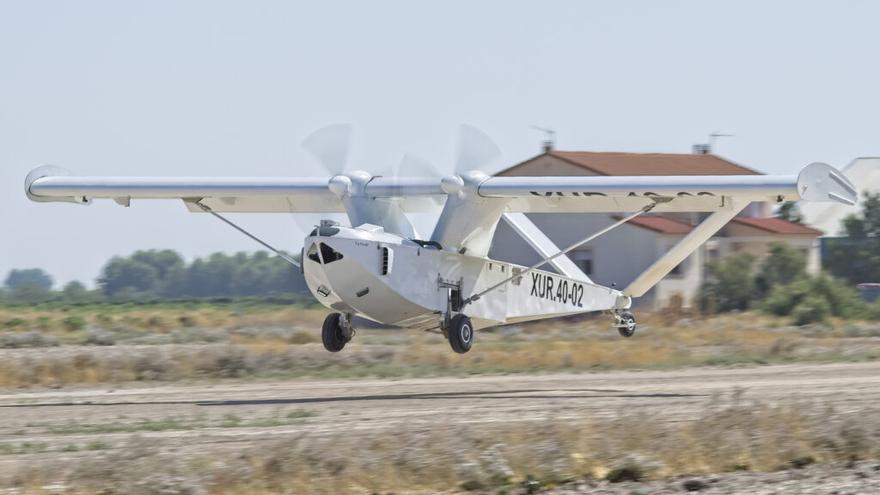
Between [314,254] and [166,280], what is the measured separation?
186 ft

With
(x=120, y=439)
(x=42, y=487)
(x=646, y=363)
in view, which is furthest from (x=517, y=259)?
(x=42, y=487)

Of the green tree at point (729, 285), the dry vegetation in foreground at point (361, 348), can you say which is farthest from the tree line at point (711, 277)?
the dry vegetation in foreground at point (361, 348)

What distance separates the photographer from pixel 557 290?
24.5 metres

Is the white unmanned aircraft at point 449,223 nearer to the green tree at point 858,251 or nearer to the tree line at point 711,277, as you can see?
the tree line at point 711,277

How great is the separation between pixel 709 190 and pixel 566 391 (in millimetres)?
3994

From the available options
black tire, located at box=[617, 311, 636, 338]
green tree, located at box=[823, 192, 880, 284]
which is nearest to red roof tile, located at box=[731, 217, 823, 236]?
green tree, located at box=[823, 192, 880, 284]

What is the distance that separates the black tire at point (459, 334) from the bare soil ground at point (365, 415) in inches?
26.3

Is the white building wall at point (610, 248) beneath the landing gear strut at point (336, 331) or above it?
above

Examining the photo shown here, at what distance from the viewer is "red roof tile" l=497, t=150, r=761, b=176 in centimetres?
5469

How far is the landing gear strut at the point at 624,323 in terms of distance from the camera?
2573cm

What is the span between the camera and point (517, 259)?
48531mm

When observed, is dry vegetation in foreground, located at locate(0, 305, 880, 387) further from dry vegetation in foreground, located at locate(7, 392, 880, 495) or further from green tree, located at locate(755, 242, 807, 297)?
dry vegetation in foreground, located at locate(7, 392, 880, 495)

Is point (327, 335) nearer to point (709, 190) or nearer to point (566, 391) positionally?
point (566, 391)

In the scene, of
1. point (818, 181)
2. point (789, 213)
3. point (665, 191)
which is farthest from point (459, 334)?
point (789, 213)
